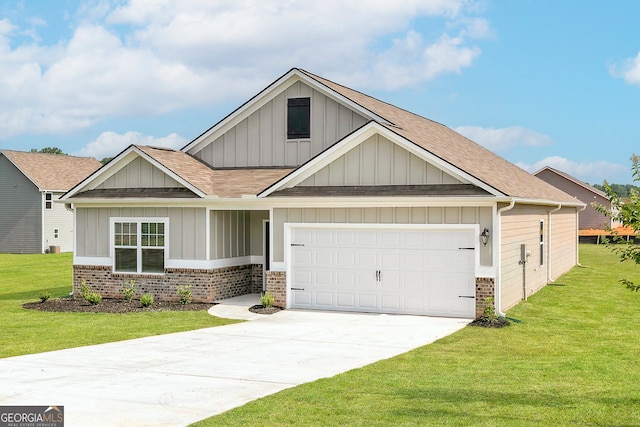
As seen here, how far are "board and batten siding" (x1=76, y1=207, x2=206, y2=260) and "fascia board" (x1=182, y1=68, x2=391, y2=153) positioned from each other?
11.8ft

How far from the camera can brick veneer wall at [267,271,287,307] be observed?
19.9m

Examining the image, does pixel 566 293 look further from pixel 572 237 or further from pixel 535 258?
pixel 572 237

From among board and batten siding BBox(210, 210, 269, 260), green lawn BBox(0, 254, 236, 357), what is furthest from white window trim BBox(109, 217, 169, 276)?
green lawn BBox(0, 254, 236, 357)

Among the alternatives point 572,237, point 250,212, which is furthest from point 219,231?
point 572,237

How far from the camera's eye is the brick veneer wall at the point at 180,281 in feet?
68.9

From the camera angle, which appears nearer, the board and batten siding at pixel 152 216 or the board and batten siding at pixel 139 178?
the board and batten siding at pixel 152 216

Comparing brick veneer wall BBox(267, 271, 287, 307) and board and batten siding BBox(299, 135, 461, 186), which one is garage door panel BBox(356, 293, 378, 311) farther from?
board and batten siding BBox(299, 135, 461, 186)

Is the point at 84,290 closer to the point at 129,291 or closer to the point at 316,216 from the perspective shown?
the point at 129,291

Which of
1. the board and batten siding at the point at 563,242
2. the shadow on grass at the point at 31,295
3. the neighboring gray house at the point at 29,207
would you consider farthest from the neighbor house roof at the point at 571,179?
the shadow on grass at the point at 31,295

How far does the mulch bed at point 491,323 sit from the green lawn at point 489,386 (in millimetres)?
219

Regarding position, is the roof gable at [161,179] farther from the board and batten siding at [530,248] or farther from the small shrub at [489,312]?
the small shrub at [489,312]

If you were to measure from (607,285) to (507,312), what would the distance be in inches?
360

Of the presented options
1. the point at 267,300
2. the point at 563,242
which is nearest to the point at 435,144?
the point at 267,300

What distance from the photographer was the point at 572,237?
Answer: 34.8 metres
